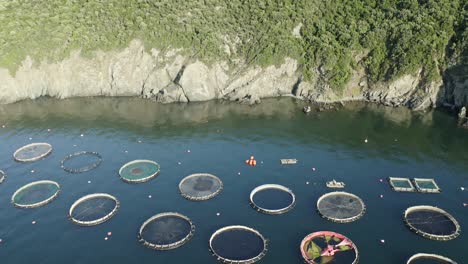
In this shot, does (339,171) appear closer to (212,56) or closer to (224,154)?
(224,154)

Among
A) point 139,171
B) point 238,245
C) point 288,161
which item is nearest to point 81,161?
point 139,171

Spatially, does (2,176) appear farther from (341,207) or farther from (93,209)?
(341,207)

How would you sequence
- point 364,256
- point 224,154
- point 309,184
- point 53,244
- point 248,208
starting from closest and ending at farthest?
1. point 364,256
2. point 53,244
3. point 248,208
4. point 309,184
5. point 224,154

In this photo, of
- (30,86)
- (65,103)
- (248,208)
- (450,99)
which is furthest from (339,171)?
(30,86)

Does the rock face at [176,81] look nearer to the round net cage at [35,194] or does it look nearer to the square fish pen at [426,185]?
the square fish pen at [426,185]

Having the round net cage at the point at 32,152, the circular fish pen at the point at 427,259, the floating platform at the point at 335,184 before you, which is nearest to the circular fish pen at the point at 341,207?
the floating platform at the point at 335,184

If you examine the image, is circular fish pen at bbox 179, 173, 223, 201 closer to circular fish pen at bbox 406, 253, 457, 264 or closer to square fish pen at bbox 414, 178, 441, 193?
circular fish pen at bbox 406, 253, 457, 264

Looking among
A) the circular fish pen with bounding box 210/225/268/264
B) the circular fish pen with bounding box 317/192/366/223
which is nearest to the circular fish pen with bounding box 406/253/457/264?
the circular fish pen with bounding box 317/192/366/223
